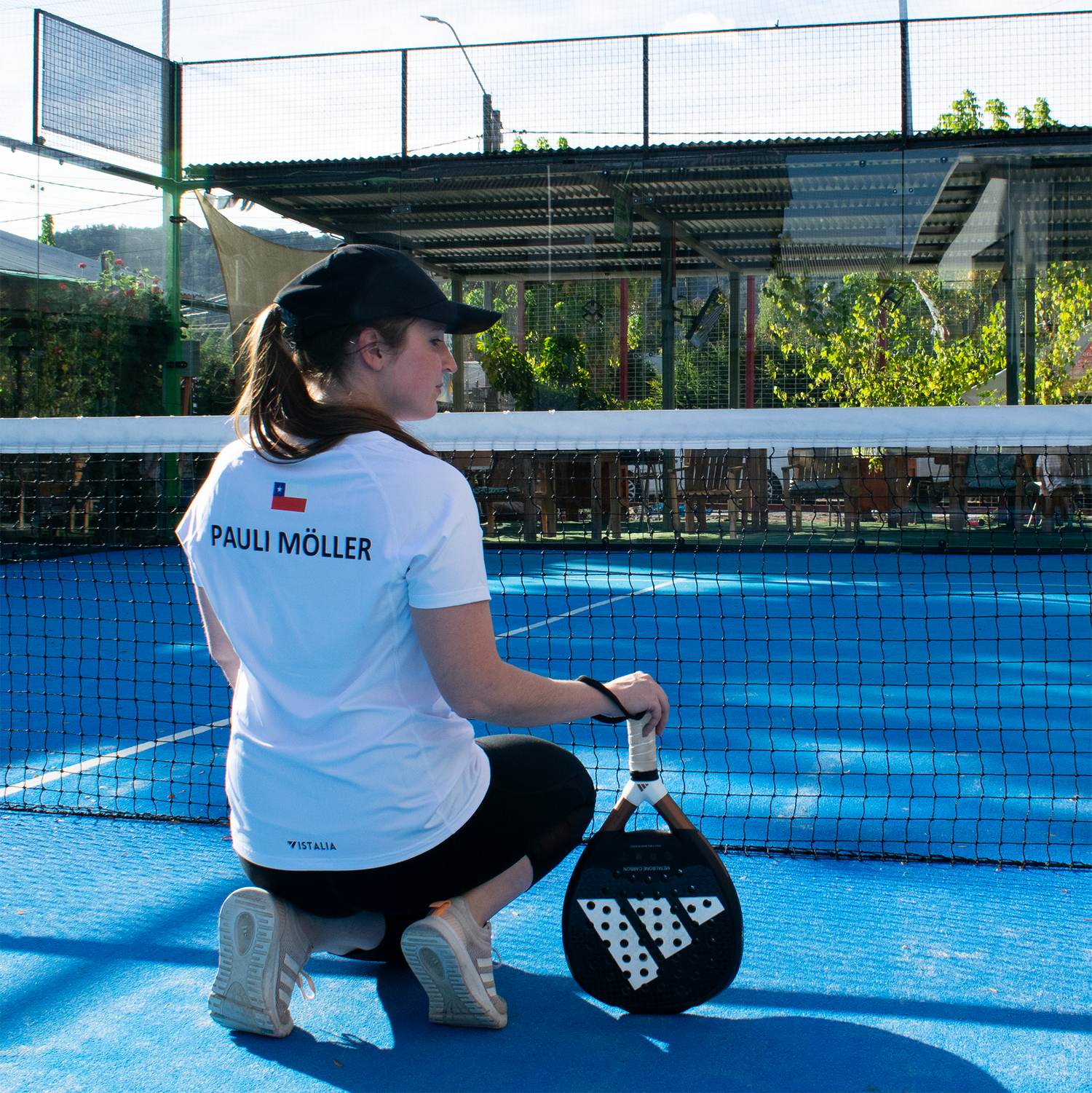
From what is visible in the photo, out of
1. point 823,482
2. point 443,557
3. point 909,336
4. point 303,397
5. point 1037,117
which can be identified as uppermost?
point 1037,117

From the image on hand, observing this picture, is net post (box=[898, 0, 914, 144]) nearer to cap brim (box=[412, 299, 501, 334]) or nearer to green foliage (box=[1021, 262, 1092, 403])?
green foliage (box=[1021, 262, 1092, 403])

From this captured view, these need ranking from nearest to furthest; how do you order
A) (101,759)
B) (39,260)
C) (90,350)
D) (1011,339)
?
(101,759), (1011,339), (39,260), (90,350)

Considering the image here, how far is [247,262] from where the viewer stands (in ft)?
48.4

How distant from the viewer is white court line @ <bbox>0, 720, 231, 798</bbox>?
12.9ft

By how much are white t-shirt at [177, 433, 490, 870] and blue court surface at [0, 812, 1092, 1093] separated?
45 centimetres

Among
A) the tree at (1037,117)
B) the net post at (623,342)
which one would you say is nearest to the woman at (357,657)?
the net post at (623,342)

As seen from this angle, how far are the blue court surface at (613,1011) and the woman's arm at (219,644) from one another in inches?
27.1

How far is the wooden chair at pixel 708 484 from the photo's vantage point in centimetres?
1250

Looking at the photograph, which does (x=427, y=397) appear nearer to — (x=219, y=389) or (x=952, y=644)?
(x=952, y=644)

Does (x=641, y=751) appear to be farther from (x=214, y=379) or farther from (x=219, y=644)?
(x=214, y=379)

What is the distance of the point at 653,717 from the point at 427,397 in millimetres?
734

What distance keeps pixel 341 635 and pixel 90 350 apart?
44.7 feet

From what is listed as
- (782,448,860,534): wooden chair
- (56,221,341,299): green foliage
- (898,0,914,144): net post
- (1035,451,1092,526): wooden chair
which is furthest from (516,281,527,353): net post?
(1035,451,1092,526): wooden chair

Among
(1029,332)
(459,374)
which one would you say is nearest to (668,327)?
(459,374)
